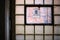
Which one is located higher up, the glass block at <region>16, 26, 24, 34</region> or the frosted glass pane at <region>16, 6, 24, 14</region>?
the frosted glass pane at <region>16, 6, 24, 14</region>

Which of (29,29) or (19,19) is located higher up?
(19,19)

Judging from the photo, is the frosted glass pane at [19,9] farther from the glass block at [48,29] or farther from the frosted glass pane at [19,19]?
the glass block at [48,29]

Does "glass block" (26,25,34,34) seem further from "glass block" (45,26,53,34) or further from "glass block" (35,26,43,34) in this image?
"glass block" (45,26,53,34)

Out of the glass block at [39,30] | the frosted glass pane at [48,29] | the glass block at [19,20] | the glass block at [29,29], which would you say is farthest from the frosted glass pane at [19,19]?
the frosted glass pane at [48,29]

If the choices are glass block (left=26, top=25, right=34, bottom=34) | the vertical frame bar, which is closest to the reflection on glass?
glass block (left=26, top=25, right=34, bottom=34)

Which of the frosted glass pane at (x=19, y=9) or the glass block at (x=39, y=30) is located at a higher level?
the frosted glass pane at (x=19, y=9)

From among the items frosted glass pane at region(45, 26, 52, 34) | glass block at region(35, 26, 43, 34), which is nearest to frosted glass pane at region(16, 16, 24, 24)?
glass block at region(35, 26, 43, 34)

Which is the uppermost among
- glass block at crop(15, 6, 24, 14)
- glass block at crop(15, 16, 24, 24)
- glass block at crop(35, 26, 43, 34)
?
glass block at crop(15, 6, 24, 14)

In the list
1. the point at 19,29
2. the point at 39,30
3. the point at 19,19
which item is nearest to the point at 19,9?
the point at 19,19

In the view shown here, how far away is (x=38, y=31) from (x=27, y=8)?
1.52ft

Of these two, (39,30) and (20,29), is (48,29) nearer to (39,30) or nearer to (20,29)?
(39,30)

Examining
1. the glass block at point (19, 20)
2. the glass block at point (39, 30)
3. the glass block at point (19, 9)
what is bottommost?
the glass block at point (39, 30)
